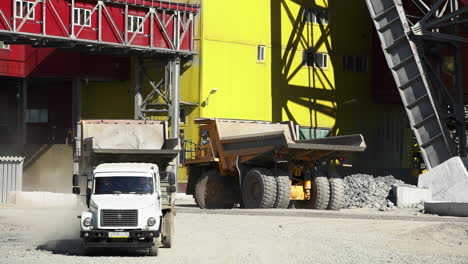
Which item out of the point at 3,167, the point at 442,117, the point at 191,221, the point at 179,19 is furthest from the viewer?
the point at 179,19

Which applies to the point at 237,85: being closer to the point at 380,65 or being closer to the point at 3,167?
the point at 380,65

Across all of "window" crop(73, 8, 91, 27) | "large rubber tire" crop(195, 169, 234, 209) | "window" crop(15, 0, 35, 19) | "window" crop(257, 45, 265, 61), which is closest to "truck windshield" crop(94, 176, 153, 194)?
"large rubber tire" crop(195, 169, 234, 209)

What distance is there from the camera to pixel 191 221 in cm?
2944

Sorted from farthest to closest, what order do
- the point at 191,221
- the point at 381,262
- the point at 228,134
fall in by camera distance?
the point at 228,134 < the point at 191,221 < the point at 381,262

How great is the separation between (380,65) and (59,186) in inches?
824

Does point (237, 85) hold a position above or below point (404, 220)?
above

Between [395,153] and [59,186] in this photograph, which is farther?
[395,153]

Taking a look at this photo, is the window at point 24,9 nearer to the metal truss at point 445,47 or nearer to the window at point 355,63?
the metal truss at point 445,47

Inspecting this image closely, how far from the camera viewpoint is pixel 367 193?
131 feet

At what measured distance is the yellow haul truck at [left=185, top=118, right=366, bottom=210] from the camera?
109 ft

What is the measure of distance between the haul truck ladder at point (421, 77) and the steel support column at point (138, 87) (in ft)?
42.7

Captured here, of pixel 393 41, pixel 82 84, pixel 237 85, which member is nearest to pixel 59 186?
pixel 82 84

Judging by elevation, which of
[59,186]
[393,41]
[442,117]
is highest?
[393,41]

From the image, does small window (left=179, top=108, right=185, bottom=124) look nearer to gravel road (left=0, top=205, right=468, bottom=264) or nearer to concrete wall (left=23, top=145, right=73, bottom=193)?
concrete wall (left=23, top=145, right=73, bottom=193)
